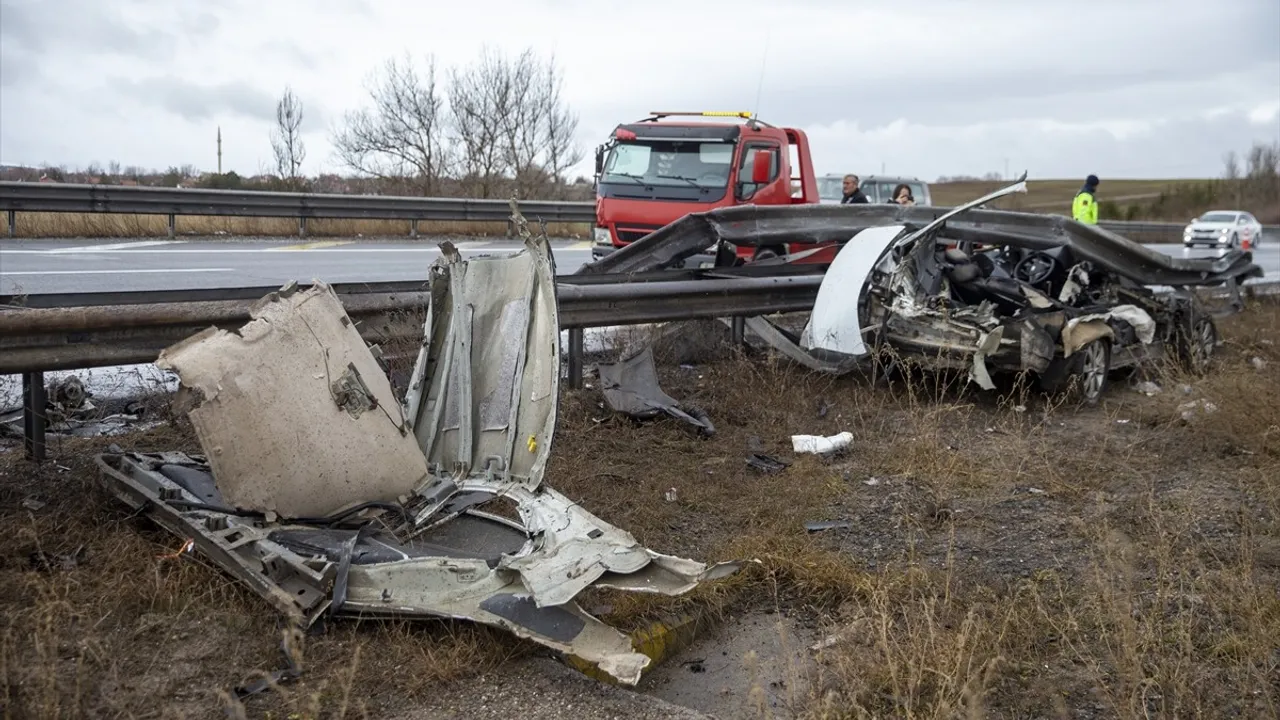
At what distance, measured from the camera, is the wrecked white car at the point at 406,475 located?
335 cm

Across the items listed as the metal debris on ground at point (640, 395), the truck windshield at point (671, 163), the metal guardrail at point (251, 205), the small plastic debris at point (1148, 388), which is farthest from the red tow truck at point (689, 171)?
the metal debris on ground at point (640, 395)

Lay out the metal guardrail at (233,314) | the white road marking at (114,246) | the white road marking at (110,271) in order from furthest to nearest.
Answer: the white road marking at (114,246) → the white road marking at (110,271) → the metal guardrail at (233,314)

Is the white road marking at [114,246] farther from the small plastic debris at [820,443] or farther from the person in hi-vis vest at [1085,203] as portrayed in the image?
the person in hi-vis vest at [1085,203]

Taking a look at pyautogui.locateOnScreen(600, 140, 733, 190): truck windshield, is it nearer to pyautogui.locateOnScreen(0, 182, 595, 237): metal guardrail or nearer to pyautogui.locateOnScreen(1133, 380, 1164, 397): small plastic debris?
pyautogui.locateOnScreen(1133, 380, 1164, 397): small plastic debris

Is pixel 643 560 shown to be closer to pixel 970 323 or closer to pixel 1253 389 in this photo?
pixel 970 323

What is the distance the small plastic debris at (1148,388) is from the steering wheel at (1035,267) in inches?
43.7

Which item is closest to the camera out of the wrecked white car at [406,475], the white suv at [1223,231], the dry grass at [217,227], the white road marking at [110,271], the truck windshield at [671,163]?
the wrecked white car at [406,475]

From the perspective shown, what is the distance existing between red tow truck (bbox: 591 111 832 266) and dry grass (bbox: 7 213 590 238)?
7368 mm

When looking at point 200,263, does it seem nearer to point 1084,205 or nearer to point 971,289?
point 971,289

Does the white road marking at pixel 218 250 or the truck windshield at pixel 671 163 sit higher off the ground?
the truck windshield at pixel 671 163

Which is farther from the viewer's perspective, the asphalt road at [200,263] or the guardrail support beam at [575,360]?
the asphalt road at [200,263]

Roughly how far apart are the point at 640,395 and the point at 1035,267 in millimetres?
3913

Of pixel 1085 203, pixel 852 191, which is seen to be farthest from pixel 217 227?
pixel 1085 203

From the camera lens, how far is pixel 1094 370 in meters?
7.44
